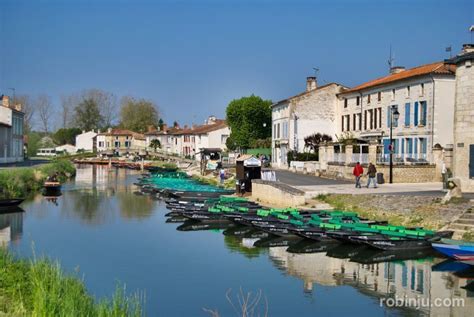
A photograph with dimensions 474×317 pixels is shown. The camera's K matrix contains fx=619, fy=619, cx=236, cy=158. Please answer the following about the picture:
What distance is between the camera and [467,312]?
15.6 m

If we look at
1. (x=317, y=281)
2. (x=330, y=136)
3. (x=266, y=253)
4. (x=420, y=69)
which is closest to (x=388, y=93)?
(x=420, y=69)

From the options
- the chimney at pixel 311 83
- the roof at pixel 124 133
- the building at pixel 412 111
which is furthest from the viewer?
the roof at pixel 124 133

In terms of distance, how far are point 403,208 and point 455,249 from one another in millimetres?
7760

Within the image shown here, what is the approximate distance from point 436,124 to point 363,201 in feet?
48.1

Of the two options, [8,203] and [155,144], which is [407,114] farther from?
[155,144]

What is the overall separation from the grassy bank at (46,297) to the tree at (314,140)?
4277 centimetres

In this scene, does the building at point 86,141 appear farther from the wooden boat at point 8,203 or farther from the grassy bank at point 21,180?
the wooden boat at point 8,203

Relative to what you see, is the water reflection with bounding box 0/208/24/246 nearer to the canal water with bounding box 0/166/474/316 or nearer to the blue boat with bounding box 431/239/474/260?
the canal water with bounding box 0/166/474/316

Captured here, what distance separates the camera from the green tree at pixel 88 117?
135 m

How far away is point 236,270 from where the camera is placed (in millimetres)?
20906

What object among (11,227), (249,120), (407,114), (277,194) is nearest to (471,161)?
(277,194)

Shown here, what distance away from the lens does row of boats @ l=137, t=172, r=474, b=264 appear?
21.6 m

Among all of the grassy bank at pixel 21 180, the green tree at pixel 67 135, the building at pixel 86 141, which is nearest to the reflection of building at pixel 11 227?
the grassy bank at pixel 21 180

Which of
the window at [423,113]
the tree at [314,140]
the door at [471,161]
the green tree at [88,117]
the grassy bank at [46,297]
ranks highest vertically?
the green tree at [88,117]
